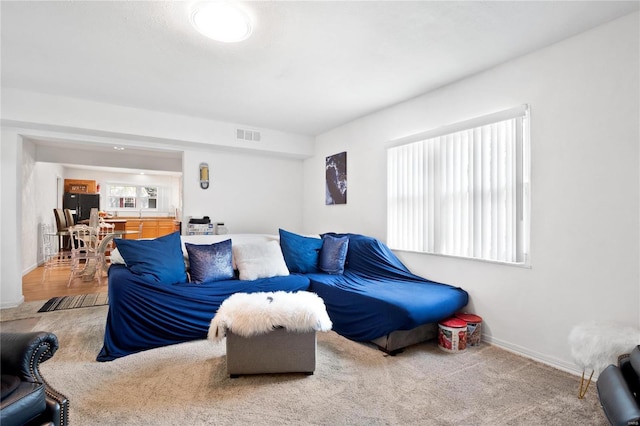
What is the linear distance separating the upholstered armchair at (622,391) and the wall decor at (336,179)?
3435mm

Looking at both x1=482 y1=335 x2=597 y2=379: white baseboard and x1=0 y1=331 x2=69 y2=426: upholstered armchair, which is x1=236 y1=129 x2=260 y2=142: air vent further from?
x1=482 y1=335 x2=597 y2=379: white baseboard

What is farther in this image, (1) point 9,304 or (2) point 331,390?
(1) point 9,304

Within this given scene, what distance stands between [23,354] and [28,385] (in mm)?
141

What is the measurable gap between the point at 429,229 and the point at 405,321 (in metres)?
1.31

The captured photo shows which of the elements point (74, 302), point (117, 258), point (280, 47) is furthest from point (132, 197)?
point (280, 47)

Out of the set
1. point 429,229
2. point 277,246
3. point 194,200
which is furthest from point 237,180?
point 429,229

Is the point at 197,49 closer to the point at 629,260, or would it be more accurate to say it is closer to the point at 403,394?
the point at 403,394

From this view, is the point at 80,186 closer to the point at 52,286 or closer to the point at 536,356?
the point at 52,286

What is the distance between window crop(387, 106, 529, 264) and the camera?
2686mm

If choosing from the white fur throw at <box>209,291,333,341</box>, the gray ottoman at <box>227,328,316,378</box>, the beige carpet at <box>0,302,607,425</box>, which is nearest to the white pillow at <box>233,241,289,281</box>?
the beige carpet at <box>0,302,607,425</box>

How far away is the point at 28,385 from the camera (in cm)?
128

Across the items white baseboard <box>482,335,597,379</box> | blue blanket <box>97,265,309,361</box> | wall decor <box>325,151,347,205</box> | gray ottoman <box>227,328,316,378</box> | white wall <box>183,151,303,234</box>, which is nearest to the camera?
gray ottoman <box>227,328,316,378</box>

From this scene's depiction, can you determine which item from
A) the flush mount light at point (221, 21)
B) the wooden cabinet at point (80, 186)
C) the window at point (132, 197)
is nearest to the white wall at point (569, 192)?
the flush mount light at point (221, 21)

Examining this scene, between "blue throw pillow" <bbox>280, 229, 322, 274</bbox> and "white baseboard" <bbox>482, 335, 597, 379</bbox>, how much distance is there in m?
→ 1.98
